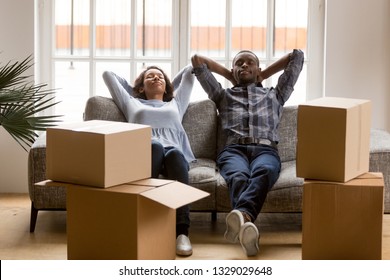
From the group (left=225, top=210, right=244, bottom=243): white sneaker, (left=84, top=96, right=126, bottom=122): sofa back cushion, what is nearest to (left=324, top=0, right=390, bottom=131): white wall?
(left=84, top=96, right=126, bottom=122): sofa back cushion

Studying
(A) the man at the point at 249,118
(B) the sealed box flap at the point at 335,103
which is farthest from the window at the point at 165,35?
(B) the sealed box flap at the point at 335,103

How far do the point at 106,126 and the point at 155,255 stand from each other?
22.1 inches

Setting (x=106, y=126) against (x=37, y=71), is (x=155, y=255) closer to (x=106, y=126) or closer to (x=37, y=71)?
(x=106, y=126)

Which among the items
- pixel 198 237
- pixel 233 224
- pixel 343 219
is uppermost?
pixel 343 219

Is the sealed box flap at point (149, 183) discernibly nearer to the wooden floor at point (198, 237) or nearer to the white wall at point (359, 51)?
the wooden floor at point (198, 237)

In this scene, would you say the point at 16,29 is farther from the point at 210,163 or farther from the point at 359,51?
the point at 359,51

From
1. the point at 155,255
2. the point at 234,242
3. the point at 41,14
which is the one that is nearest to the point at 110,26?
the point at 41,14

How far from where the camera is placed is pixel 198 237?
14.4 feet

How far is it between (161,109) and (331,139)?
1.47m

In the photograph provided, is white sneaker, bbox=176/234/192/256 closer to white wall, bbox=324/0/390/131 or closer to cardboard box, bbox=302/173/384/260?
cardboard box, bbox=302/173/384/260

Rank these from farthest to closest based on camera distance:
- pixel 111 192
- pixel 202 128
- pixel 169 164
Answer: pixel 202 128 → pixel 169 164 → pixel 111 192

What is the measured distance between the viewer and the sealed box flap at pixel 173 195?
3.20 m

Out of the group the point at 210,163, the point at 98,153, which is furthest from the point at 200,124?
the point at 98,153

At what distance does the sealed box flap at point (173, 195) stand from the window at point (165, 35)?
7.22ft
